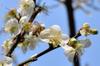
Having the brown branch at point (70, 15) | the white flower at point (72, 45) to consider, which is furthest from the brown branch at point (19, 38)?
the brown branch at point (70, 15)

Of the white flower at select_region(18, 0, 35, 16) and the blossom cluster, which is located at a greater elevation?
the white flower at select_region(18, 0, 35, 16)

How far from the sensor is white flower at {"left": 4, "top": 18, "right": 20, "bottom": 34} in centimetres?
162

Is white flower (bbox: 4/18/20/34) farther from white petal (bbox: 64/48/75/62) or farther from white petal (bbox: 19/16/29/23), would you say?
white petal (bbox: 64/48/75/62)

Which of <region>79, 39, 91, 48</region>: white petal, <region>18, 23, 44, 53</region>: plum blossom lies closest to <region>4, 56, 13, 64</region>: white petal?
<region>18, 23, 44, 53</region>: plum blossom

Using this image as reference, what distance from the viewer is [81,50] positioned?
5.43 ft

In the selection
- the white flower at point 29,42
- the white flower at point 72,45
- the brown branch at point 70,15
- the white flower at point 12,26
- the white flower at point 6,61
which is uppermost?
the brown branch at point 70,15

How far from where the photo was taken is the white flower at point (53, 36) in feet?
5.25

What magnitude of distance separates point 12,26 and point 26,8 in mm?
113

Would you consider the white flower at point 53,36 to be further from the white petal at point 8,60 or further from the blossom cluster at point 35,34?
the white petal at point 8,60

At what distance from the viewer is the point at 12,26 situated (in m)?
1.65

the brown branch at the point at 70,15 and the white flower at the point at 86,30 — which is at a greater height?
the brown branch at the point at 70,15

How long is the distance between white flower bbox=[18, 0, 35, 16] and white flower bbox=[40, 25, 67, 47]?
0.11 metres

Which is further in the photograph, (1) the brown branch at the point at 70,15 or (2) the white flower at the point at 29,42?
(1) the brown branch at the point at 70,15

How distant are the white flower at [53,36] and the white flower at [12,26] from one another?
11 centimetres
